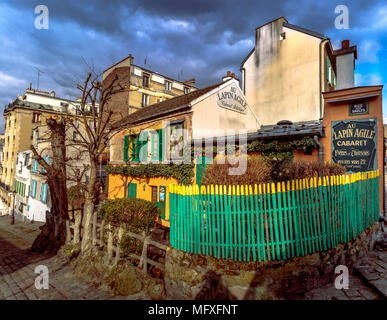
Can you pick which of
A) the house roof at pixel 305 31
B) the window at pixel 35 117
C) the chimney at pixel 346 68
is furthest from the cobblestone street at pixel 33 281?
the window at pixel 35 117

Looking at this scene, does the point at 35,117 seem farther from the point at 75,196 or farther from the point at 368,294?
the point at 368,294

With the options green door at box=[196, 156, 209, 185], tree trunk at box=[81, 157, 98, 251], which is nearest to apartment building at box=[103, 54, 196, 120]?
green door at box=[196, 156, 209, 185]

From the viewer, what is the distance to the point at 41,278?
6.14 m

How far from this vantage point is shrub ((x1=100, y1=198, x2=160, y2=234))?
24.8ft

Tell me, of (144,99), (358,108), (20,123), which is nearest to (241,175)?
(358,108)

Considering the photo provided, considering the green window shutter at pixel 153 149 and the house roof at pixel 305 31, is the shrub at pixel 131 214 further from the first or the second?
the house roof at pixel 305 31

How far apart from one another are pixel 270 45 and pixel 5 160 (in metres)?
42.6

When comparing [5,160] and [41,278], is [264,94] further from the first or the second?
[5,160]

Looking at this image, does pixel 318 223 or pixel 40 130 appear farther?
pixel 40 130

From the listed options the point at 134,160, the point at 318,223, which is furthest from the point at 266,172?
the point at 134,160

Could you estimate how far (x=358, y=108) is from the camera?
711 centimetres

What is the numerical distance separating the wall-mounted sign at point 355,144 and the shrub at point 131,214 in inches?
274

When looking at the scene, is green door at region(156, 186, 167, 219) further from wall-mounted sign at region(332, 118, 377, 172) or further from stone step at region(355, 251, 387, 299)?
stone step at region(355, 251, 387, 299)

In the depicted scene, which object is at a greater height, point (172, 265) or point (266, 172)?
point (266, 172)
